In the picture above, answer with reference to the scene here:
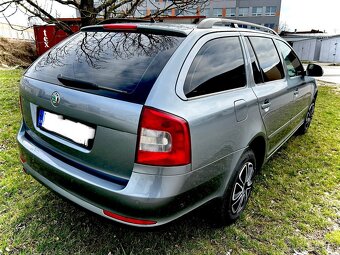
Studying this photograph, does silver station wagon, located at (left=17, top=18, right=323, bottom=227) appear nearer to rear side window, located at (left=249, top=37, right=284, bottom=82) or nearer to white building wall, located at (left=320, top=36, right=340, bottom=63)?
rear side window, located at (left=249, top=37, right=284, bottom=82)

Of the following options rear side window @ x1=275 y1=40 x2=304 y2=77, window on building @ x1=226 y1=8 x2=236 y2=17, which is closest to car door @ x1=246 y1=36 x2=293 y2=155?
rear side window @ x1=275 y1=40 x2=304 y2=77

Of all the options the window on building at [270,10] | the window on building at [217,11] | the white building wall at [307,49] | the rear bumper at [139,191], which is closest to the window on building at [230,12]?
the window on building at [217,11]

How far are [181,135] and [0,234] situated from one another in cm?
180

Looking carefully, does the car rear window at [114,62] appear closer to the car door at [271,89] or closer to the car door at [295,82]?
the car door at [271,89]

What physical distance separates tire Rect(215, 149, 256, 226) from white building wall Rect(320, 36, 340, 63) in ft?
114

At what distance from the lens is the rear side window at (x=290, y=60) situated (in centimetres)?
360

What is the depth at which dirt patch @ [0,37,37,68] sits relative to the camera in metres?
16.9

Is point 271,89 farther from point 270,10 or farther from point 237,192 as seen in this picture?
point 270,10

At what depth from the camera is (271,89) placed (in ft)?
9.36

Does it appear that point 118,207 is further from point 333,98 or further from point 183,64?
point 333,98

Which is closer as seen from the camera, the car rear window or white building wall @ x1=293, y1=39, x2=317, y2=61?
the car rear window

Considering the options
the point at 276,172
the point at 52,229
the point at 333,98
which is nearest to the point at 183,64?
the point at 52,229

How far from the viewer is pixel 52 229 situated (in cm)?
238

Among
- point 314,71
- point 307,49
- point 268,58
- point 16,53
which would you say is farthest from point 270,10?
point 268,58
